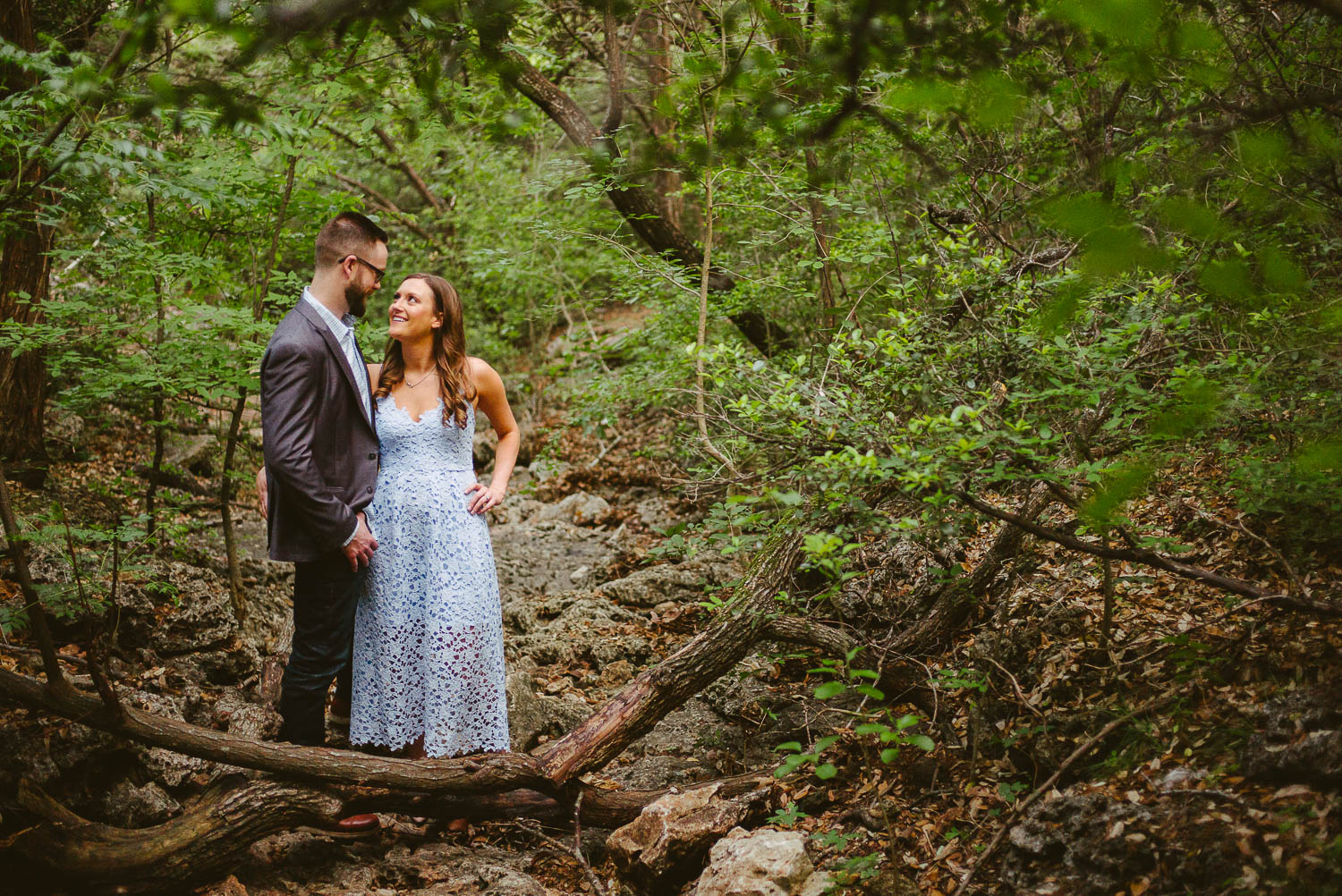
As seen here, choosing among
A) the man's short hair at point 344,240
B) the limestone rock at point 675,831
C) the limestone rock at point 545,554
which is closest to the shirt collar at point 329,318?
the man's short hair at point 344,240

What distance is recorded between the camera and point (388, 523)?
376 centimetres

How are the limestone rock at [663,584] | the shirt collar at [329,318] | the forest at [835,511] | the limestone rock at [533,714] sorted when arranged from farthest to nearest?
1. the limestone rock at [663,584]
2. the limestone rock at [533,714]
3. the shirt collar at [329,318]
4. the forest at [835,511]

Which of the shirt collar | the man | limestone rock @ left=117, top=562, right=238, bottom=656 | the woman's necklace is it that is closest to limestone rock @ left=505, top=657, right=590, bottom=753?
the man

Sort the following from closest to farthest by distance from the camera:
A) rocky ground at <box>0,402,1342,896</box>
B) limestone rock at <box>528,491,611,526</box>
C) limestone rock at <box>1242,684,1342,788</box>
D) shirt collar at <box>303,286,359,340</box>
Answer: limestone rock at <box>1242,684,1342,788</box>
rocky ground at <box>0,402,1342,896</box>
shirt collar at <box>303,286,359,340</box>
limestone rock at <box>528,491,611,526</box>

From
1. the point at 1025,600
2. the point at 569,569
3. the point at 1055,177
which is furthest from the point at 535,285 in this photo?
the point at 1025,600

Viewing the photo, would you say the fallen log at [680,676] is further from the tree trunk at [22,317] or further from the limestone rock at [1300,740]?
the tree trunk at [22,317]

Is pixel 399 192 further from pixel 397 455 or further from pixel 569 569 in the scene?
pixel 397 455

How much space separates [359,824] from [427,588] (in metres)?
1.03

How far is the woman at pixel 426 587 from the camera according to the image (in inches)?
147

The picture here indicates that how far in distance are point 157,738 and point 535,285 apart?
7.82m

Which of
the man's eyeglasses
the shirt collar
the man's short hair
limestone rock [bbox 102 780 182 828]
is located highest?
the man's short hair

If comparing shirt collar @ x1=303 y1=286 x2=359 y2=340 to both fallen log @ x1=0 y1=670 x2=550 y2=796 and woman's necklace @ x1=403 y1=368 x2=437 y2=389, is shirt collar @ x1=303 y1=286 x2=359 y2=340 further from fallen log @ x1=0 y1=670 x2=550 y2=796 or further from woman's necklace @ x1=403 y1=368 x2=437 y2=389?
fallen log @ x1=0 y1=670 x2=550 y2=796

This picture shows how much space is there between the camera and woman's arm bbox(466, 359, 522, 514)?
3867 mm

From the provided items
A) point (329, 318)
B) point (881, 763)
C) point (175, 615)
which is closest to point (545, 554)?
point (175, 615)
